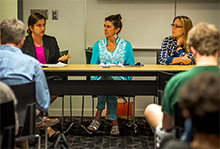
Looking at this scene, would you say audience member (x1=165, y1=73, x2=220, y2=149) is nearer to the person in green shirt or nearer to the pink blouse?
the person in green shirt

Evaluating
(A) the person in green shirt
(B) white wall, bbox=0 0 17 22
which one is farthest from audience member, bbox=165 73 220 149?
(B) white wall, bbox=0 0 17 22

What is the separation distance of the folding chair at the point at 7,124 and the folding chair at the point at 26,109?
296 millimetres

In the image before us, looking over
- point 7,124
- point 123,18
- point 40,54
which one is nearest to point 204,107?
point 7,124

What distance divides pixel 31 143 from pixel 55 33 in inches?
84.4

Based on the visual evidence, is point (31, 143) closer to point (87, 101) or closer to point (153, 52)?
point (87, 101)

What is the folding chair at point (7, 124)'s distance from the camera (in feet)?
5.49

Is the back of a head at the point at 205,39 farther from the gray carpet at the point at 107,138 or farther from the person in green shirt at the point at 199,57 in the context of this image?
the gray carpet at the point at 107,138

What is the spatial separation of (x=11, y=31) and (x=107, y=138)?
1.92 metres

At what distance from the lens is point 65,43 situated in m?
5.05

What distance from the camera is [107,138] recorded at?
3730mm

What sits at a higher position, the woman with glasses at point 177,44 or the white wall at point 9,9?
the white wall at point 9,9

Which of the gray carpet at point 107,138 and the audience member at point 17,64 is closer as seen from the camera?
the audience member at point 17,64

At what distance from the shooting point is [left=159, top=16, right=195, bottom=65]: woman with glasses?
397 cm

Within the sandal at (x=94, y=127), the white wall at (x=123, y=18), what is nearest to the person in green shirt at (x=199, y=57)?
the sandal at (x=94, y=127)
